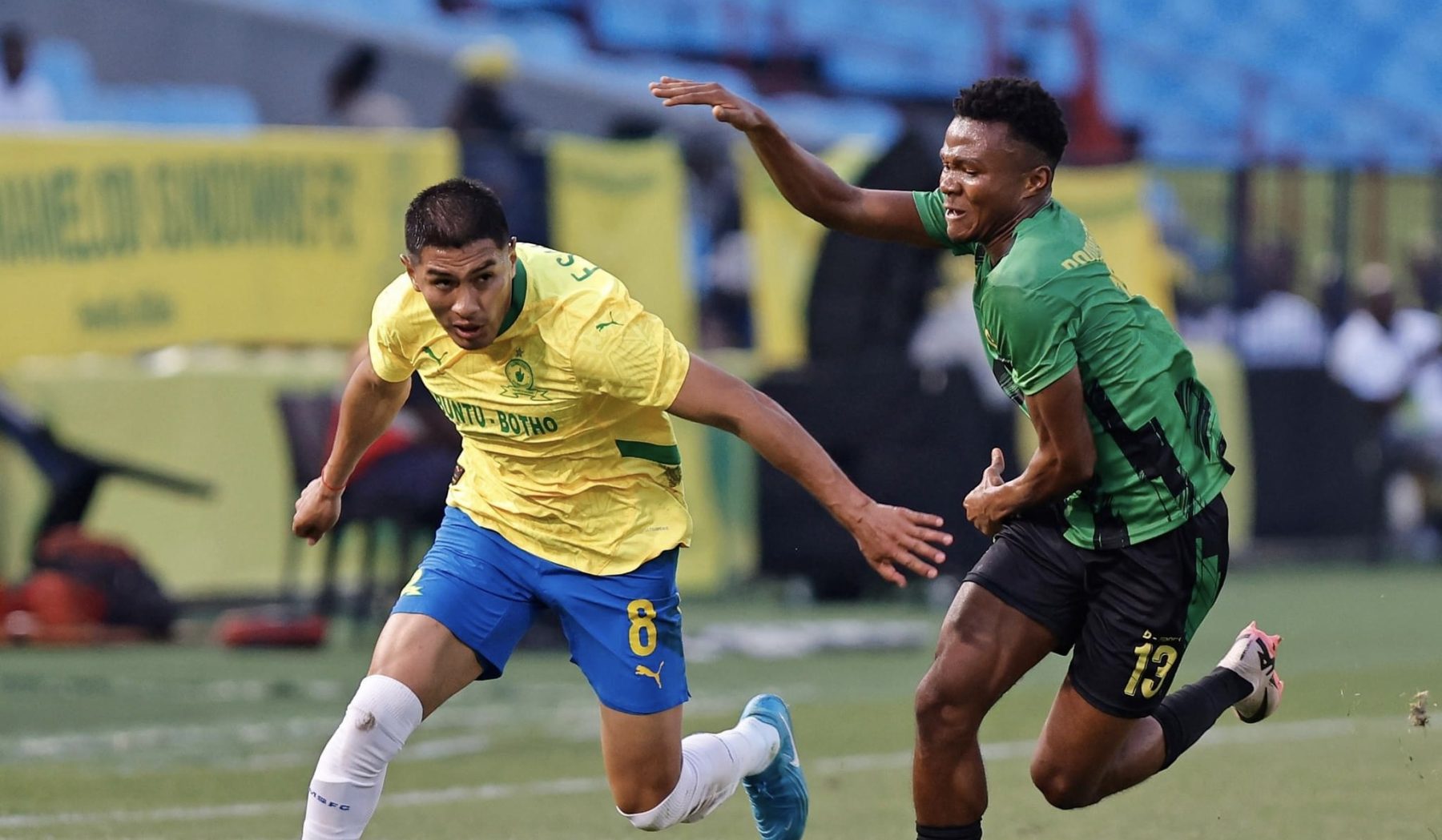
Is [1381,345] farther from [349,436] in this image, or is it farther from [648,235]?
[349,436]

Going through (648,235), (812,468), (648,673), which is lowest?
(648,235)

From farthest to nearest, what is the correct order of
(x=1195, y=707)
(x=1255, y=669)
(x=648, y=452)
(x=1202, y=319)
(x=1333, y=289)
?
(x=1333, y=289) → (x=1202, y=319) → (x=1255, y=669) → (x=1195, y=707) → (x=648, y=452)

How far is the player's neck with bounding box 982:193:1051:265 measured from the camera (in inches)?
225

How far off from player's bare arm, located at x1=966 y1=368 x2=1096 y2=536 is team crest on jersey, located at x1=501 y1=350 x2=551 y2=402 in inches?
47.8

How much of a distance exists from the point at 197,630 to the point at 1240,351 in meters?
10.0

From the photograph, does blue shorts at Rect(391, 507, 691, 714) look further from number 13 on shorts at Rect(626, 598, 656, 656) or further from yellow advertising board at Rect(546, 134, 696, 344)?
yellow advertising board at Rect(546, 134, 696, 344)

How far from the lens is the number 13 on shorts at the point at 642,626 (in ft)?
19.7

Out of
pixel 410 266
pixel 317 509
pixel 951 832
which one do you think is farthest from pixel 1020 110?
pixel 317 509

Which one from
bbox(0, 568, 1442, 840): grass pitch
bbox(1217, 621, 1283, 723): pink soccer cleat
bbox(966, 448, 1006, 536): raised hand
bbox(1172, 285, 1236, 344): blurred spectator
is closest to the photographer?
bbox(966, 448, 1006, 536): raised hand

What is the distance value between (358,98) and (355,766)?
38.5 ft

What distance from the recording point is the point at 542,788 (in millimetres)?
8164

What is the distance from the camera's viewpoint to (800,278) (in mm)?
15922

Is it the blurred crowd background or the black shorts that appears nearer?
the black shorts

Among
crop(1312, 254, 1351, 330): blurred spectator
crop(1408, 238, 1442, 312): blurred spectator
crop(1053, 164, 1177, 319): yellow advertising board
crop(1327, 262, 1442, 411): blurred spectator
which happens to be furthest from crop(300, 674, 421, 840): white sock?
crop(1408, 238, 1442, 312): blurred spectator
